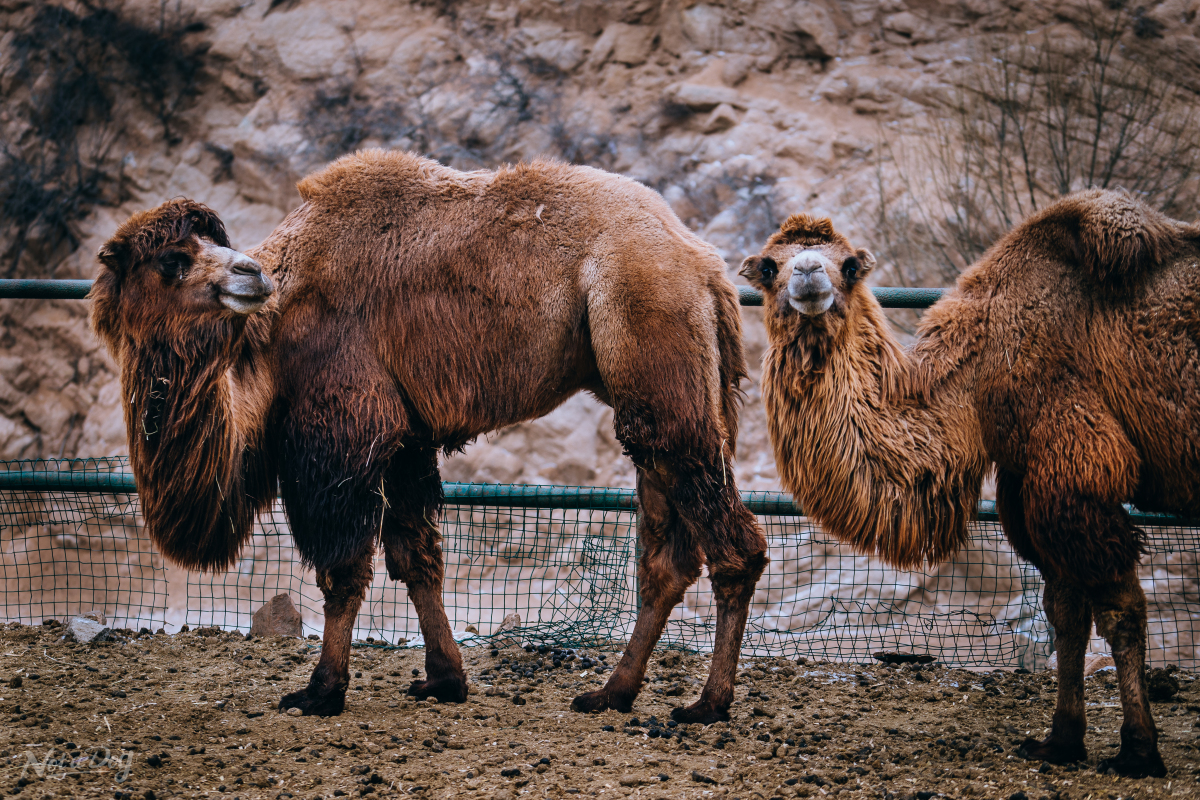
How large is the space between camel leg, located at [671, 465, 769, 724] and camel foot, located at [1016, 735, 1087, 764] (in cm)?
113

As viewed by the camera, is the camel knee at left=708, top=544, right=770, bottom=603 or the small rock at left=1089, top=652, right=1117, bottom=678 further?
the small rock at left=1089, top=652, right=1117, bottom=678

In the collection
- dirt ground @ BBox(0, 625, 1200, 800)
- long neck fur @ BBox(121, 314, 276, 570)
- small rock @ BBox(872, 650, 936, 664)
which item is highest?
long neck fur @ BBox(121, 314, 276, 570)

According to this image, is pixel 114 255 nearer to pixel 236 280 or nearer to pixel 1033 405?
pixel 236 280

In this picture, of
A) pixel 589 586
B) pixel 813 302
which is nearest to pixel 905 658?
pixel 813 302

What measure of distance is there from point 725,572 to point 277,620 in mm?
2824

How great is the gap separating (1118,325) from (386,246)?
2.95 meters

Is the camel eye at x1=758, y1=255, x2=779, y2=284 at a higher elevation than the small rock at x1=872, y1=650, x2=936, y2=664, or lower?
higher

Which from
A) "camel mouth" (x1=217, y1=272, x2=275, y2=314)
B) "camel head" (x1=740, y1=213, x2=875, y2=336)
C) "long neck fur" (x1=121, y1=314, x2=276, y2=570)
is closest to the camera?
"camel head" (x1=740, y1=213, x2=875, y2=336)

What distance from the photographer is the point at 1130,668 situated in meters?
3.29

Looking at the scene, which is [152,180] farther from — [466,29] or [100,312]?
[100,312]

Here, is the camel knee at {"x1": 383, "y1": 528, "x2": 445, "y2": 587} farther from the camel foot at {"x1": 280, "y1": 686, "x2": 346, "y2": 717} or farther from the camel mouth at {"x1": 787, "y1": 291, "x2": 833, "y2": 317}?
the camel mouth at {"x1": 787, "y1": 291, "x2": 833, "y2": 317}

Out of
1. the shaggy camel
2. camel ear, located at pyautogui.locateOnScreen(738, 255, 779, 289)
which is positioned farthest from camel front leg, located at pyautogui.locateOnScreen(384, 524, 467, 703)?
camel ear, located at pyautogui.locateOnScreen(738, 255, 779, 289)

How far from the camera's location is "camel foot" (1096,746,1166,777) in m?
3.21

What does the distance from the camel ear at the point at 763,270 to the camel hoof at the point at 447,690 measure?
2.15 meters
